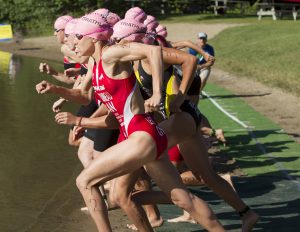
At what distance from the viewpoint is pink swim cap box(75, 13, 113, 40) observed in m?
6.50

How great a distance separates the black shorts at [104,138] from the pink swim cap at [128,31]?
5.44 ft

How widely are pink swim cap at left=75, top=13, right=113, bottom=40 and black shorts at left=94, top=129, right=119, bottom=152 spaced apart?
1.75 metres

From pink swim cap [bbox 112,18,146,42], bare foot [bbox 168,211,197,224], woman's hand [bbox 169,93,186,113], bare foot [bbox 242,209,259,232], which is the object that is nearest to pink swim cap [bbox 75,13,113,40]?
pink swim cap [bbox 112,18,146,42]

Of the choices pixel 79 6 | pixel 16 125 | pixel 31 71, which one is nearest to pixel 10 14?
pixel 79 6

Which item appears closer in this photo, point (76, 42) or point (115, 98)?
point (115, 98)

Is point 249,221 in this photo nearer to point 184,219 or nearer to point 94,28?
point 184,219

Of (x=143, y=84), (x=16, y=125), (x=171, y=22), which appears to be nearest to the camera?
(x=143, y=84)

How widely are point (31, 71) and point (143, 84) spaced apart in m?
23.8

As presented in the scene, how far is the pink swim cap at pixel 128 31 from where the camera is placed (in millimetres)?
6637

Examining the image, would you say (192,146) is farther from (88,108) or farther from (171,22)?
(171,22)

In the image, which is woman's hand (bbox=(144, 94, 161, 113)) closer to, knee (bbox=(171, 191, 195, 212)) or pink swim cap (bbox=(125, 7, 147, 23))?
knee (bbox=(171, 191, 195, 212))

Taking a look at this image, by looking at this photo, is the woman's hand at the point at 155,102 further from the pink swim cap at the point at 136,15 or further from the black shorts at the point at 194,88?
the black shorts at the point at 194,88

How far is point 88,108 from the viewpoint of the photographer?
29.3ft

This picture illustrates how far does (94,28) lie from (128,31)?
32cm
